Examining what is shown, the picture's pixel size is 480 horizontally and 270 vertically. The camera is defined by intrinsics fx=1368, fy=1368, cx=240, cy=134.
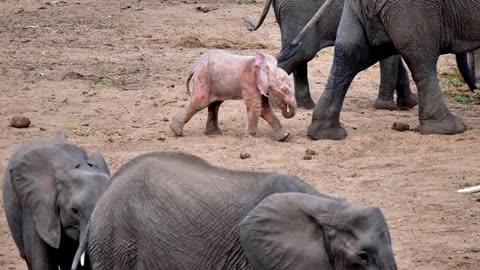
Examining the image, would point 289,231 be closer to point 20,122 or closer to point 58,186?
point 58,186

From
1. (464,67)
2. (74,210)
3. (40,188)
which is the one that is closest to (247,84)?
(464,67)

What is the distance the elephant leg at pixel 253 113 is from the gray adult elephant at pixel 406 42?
0.49 meters

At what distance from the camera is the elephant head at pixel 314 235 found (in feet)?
14.7

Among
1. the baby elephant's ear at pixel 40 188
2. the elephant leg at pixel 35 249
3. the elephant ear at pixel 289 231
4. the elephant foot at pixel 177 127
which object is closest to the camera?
the elephant ear at pixel 289 231

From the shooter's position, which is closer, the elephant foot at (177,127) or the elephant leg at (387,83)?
the elephant foot at (177,127)

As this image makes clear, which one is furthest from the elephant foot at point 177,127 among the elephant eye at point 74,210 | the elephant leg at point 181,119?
the elephant eye at point 74,210

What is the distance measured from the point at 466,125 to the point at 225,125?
5.66 feet

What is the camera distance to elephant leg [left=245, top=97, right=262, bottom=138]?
29.9ft

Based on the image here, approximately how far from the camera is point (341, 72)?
9.64 meters

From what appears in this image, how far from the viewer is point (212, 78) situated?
911cm

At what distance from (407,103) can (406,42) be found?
1514 mm

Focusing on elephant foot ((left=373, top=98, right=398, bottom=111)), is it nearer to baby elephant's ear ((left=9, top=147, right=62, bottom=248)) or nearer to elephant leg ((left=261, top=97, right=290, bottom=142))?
elephant leg ((left=261, top=97, right=290, bottom=142))

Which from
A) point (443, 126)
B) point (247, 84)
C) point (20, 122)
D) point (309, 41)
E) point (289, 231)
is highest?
point (289, 231)

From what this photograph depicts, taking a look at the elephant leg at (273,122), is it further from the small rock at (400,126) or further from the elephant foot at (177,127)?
the small rock at (400,126)
